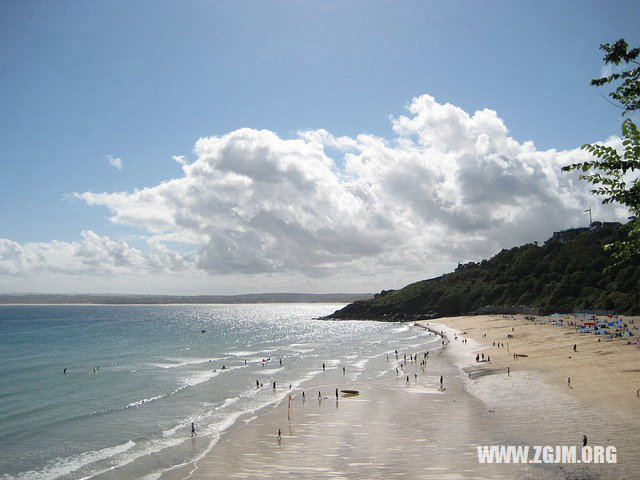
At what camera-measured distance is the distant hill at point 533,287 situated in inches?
3878

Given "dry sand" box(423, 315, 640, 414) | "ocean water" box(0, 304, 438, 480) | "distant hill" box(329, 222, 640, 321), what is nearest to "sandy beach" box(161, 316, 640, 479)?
"dry sand" box(423, 315, 640, 414)

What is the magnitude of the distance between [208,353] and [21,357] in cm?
2909

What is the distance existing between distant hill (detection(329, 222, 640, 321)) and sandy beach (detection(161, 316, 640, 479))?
39988mm

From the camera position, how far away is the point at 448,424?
3075 centimetres

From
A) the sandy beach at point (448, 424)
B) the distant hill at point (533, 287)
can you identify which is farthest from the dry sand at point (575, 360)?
the distant hill at point (533, 287)

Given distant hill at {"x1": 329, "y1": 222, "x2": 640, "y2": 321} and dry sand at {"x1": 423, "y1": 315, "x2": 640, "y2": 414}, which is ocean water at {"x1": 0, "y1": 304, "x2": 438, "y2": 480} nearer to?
dry sand at {"x1": 423, "y1": 315, "x2": 640, "y2": 414}

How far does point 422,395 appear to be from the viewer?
134 ft

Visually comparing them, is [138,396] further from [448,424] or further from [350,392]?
[448,424]

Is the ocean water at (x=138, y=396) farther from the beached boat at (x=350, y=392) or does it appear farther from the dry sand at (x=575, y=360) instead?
the dry sand at (x=575, y=360)

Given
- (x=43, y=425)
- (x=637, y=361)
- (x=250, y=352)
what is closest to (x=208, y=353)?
(x=250, y=352)

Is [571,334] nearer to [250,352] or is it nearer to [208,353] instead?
[250,352]

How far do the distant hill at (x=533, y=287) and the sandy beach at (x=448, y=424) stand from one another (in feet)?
131

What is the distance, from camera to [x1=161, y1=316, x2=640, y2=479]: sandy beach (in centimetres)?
2311

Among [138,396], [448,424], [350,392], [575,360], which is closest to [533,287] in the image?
[575,360]
